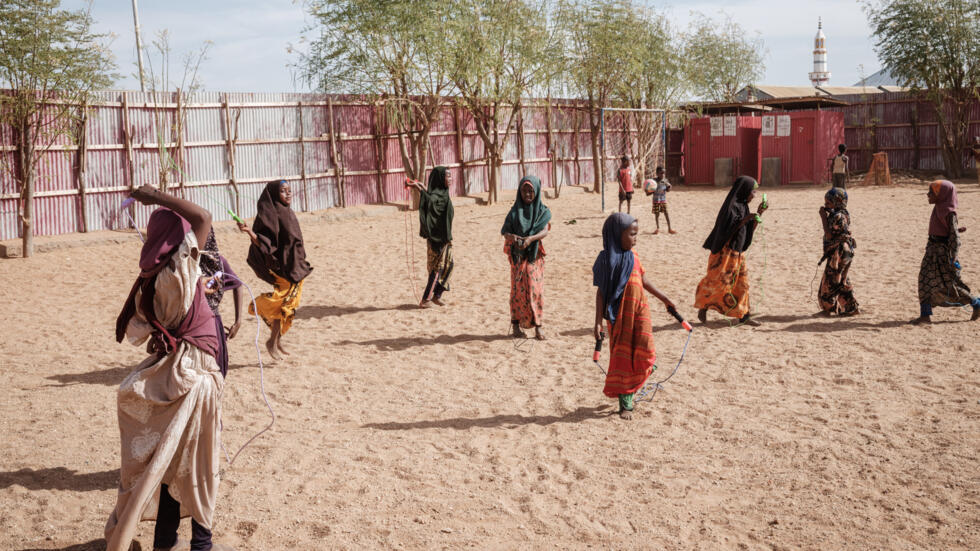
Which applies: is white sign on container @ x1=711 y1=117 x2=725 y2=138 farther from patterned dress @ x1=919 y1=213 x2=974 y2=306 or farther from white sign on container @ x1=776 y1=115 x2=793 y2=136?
patterned dress @ x1=919 y1=213 x2=974 y2=306

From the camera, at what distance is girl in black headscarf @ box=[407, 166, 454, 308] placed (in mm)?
8852

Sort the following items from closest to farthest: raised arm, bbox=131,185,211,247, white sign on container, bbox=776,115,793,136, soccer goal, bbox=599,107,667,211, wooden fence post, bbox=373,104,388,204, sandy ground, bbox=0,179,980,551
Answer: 1. raised arm, bbox=131,185,211,247
2. sandy ground, bbox=0,179,980,551
3. wooden fence post, bbox=373,104,388,204
4. white sign on container, bbox=776,115,793,136
5. soccer goal, bbox=599,107,667,211

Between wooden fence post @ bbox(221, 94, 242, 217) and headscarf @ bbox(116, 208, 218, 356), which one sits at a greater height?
wooden fence post @ bbox(221, 94, 242, 217)

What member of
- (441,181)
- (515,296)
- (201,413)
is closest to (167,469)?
(201,413)

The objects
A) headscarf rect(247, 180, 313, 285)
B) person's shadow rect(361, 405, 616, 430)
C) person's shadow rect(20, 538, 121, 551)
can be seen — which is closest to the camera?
person's shadow rect(20, 538, 121, 551)

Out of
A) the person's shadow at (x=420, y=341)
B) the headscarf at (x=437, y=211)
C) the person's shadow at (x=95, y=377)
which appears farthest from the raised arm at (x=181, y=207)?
the headscarf at (x=437, y=211)

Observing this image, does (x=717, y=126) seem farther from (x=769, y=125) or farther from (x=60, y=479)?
(x=60, y=479)

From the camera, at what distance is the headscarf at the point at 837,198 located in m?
7.92

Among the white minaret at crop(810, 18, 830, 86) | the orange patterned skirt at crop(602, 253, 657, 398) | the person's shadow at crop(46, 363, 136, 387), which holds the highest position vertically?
the white minaret at crop(810, 18, 830, 86)

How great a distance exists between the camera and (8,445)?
5191 mm

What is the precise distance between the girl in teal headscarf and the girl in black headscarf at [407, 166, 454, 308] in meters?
1.39

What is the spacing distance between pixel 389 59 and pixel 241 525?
54.8ft

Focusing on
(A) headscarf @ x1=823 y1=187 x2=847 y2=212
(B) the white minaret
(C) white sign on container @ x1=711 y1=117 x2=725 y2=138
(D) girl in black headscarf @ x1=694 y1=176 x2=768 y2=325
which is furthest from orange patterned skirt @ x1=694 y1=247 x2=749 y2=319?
(B) the white minaret

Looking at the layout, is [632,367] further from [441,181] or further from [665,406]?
[441,181]
